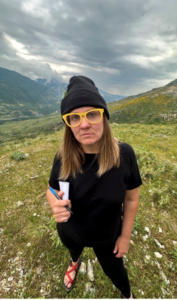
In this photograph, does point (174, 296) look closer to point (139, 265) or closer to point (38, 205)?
point (139, 265)

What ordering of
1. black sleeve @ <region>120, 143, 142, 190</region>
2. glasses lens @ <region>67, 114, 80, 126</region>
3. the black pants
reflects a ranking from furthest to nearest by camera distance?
the black pants < black sleeve @ <region>120, 143, 142, 190</region> < glasses lens @ <region>67, 114, 80, 126</region>

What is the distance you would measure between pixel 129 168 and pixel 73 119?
3.64ft

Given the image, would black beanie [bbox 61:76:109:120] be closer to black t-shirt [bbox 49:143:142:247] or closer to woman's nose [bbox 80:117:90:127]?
woman's nose [bbox 80:117:90:127]

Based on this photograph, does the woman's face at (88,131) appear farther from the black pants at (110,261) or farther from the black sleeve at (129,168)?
the black pants at (110,261)

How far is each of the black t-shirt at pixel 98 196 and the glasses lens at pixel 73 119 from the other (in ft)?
1.66

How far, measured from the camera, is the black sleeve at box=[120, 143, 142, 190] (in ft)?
7.30

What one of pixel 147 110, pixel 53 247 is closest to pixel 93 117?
pixel 53 247

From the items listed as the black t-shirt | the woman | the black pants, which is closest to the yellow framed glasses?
the woman

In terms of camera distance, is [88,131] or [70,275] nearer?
[88,131]

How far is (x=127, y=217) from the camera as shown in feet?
8.43

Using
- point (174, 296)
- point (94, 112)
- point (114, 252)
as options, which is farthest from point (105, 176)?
point (174, 296)

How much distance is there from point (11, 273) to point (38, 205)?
2115 millimetres

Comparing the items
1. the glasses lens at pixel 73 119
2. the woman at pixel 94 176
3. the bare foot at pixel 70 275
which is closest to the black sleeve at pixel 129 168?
the woman at pixel 94 176

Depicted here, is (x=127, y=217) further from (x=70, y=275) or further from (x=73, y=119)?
(x=70, y=275)
